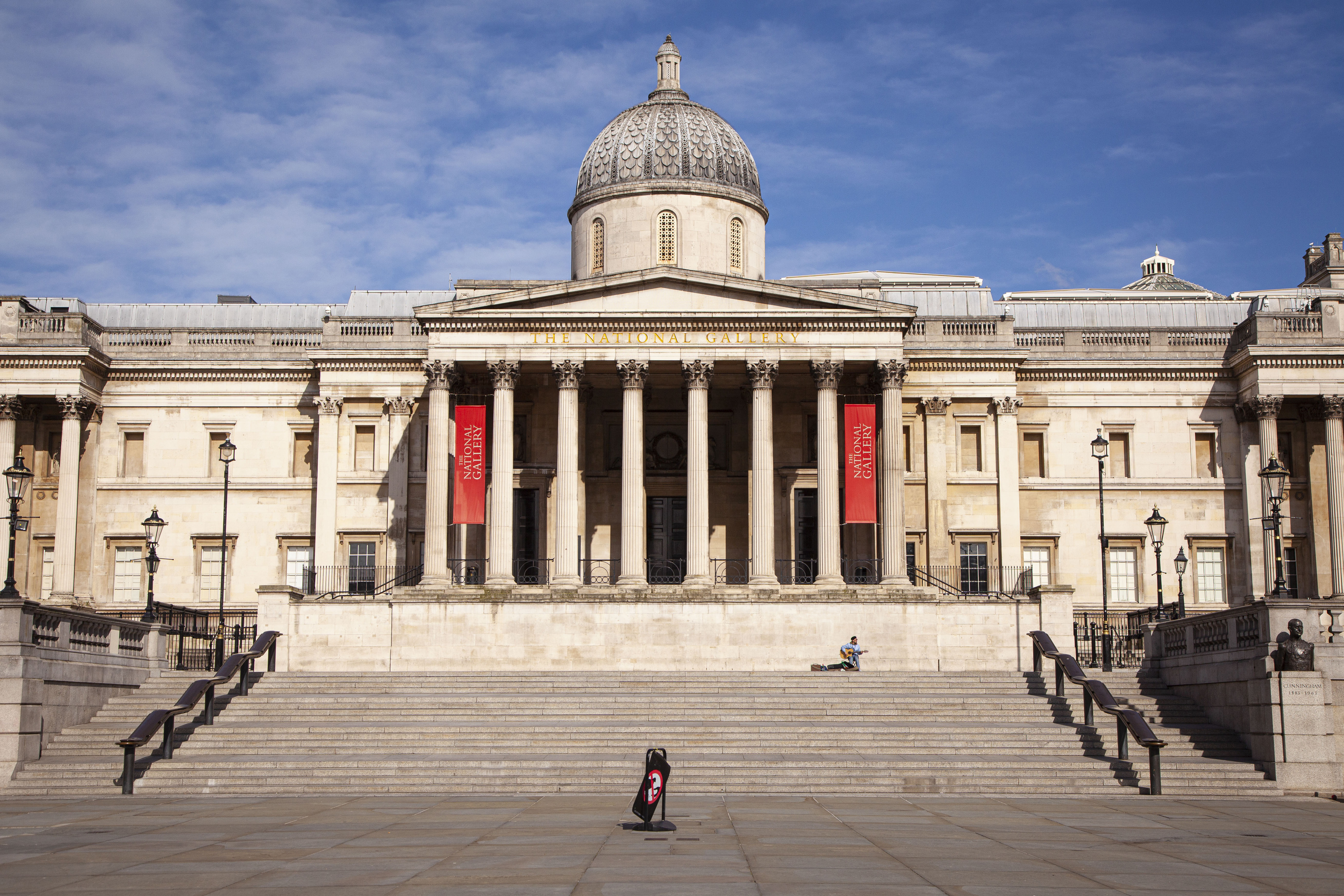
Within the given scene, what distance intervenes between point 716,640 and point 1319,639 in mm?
16627

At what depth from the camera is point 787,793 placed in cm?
2505

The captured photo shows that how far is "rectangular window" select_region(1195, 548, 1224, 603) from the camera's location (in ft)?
157

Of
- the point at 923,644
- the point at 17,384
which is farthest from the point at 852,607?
the point at 17,384

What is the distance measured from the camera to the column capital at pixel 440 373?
42.0 metres

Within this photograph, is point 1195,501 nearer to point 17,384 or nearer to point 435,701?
point 435,701

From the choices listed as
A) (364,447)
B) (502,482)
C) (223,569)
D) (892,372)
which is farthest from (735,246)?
(223,569)

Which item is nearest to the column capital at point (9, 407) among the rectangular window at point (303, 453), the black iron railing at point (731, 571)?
the rectangular window at point (303, 453)

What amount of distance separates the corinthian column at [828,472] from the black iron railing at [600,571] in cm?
687

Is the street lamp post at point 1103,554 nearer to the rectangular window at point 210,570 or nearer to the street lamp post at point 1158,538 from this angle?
the street lamp post at point 1158,538

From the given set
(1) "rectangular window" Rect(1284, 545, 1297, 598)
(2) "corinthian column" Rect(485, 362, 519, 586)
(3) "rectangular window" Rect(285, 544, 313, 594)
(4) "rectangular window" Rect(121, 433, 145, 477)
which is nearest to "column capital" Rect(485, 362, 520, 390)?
(2) "corinthian column" Rect(485, 362, 519, 586)

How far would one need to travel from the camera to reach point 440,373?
138 ft

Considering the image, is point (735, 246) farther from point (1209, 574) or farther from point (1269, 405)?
point (1209, 574)

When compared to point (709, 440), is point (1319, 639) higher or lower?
lower

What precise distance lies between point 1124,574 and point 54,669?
34495mm
